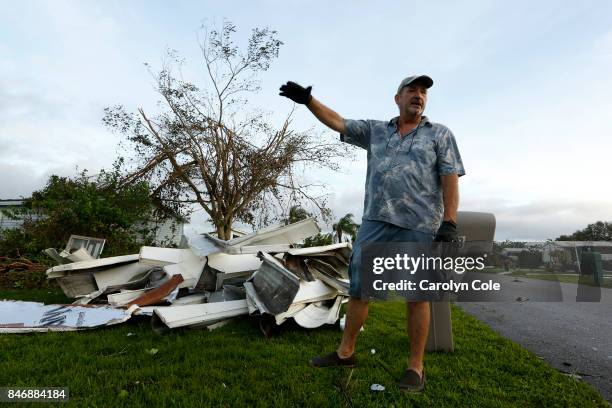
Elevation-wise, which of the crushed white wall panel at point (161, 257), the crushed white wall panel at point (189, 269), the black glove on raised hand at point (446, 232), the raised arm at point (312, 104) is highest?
the raised arm at point (312, 104)

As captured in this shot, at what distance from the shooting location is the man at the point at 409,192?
2.59 meters

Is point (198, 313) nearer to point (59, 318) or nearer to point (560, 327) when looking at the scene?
point (59, 318)

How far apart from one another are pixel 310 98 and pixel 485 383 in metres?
2.32

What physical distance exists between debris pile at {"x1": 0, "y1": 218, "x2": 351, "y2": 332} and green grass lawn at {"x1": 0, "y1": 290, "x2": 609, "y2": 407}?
235 mm

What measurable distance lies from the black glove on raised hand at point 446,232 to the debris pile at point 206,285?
1.39m

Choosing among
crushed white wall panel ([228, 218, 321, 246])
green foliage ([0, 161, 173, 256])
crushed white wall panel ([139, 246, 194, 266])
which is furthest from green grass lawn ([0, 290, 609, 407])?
green foliage ([0, 161, 173, 256])

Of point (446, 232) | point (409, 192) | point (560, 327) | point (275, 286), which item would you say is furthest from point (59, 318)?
point (560, 327)

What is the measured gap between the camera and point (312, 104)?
9.52 feet

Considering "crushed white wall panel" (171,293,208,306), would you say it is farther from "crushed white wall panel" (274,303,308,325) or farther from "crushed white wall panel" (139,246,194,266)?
"crushed white wall panel" (274,303,308,325)

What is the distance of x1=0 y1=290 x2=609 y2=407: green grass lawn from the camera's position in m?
2.25

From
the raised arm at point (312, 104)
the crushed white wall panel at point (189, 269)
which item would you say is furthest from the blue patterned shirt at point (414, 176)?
the crushed white wall panel at point (189, 269)

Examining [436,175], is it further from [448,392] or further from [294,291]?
[294,291]

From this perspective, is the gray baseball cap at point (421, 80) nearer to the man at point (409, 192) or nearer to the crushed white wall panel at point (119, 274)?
the man at point (409, 192)

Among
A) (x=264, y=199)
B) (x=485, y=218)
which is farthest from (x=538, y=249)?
(x=264, y=199)
